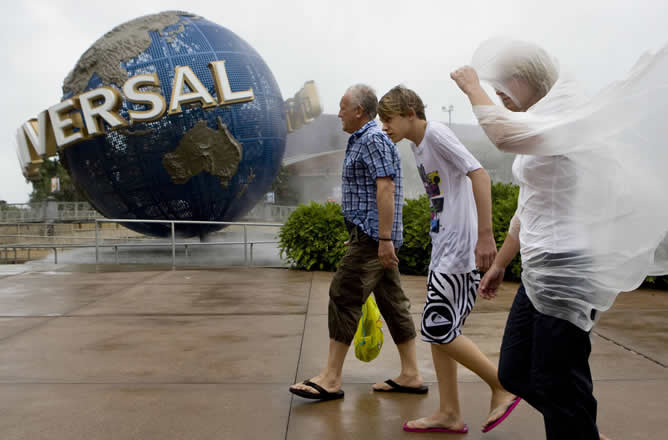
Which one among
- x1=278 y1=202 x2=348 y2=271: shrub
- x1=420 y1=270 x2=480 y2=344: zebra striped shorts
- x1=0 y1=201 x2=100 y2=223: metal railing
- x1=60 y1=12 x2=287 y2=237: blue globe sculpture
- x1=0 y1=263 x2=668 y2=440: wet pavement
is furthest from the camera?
x1=0 y1=201 x2=100 y2=223: metal railing

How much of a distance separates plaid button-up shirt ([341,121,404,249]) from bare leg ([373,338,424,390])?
587mm

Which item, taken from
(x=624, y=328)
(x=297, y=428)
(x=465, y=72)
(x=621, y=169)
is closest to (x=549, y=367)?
(x=621, y=169)

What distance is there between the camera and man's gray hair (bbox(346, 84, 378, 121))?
3068 millimetres

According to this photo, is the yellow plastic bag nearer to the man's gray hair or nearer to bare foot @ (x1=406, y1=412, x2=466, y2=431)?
bare foot @ (x1=406, y1=412, x2=466, y2=431)

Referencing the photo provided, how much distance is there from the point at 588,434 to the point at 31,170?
1280cm

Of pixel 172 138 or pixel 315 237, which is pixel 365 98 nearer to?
pixel 315 237

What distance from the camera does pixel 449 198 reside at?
8.30 ft

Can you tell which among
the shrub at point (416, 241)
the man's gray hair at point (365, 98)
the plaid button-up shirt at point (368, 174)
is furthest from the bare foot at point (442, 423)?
the shrub at point (416, 241)

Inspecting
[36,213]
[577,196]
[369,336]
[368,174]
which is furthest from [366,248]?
[36,213]

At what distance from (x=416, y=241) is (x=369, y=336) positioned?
454cm

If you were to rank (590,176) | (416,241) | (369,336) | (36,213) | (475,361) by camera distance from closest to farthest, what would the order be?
(590,176) < (475,361) < (369,336) < (416,241) < (36,213)

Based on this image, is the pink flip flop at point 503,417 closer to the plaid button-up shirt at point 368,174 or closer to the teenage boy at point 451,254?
the teenage boy at point 451,254

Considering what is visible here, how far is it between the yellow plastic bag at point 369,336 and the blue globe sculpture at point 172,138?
8842mm

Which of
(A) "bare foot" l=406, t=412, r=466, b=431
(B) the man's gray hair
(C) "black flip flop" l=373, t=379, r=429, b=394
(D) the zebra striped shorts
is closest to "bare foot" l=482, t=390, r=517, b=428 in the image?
(A) "bare foot" l=406, t=412, r=466, b=431
